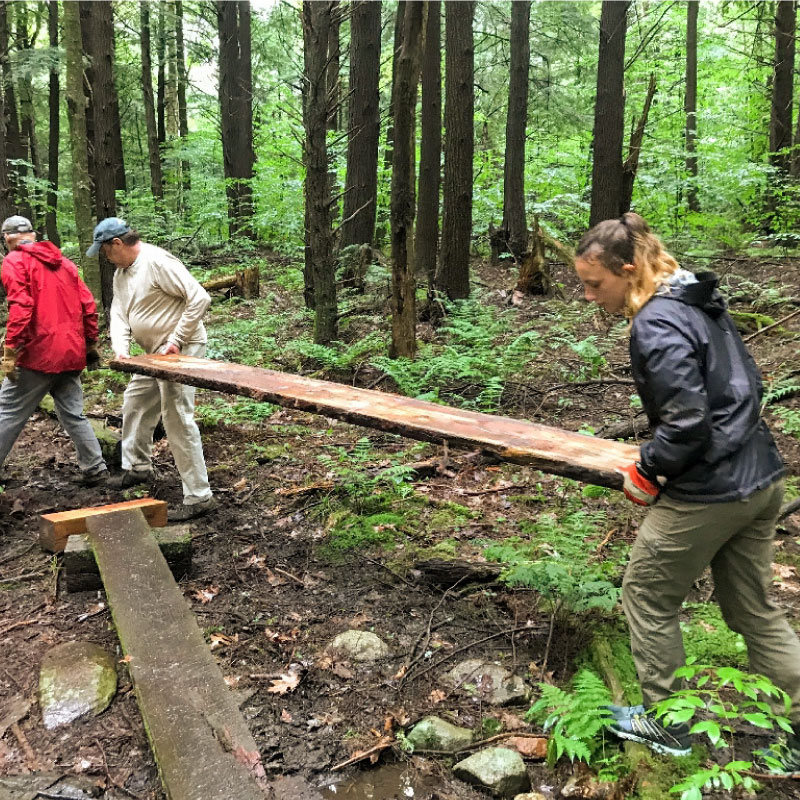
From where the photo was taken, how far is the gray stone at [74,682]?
124 inches

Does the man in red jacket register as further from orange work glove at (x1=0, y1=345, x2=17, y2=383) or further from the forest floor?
the forest floor

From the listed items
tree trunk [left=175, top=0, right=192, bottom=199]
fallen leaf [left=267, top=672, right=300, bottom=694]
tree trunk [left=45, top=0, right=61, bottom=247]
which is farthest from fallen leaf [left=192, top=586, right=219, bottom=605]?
tree trunk [left=175, top=0, right=192, bottom=199]

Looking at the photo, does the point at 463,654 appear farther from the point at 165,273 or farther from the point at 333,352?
the point at 333,352

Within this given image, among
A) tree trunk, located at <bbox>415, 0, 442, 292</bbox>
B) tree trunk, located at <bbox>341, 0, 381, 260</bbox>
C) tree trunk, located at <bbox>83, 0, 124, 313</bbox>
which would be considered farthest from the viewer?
tree trunk, located at <bbox>341, 0, 381, 260</bbox>

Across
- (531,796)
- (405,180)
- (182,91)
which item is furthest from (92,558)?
(182,91)

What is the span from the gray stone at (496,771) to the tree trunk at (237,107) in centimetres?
1742

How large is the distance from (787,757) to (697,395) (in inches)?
61.3

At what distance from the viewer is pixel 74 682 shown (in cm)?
332

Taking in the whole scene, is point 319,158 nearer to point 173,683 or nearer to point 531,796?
point 173,683

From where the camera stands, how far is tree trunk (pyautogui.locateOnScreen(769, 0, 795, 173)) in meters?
13.5

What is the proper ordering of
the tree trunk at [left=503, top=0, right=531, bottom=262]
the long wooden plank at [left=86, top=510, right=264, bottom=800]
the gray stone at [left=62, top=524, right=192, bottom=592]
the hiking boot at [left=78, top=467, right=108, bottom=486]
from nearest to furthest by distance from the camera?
the long wooden plank at [left=86, top=510, right=264, bottom=800] → the gray stone at [left=62, top=524, right=192, bottom=592] → the hiking boot at [left=78, top=467, right=108, bottom=486] → the tree trunk at [left=503, top=0, right=531, bottom=262]

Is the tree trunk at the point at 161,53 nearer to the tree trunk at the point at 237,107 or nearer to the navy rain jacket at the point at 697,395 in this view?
the tree trunk at the point at 237,107

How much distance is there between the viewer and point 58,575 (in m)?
4.45

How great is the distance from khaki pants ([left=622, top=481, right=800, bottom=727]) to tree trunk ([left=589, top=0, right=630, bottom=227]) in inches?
396
